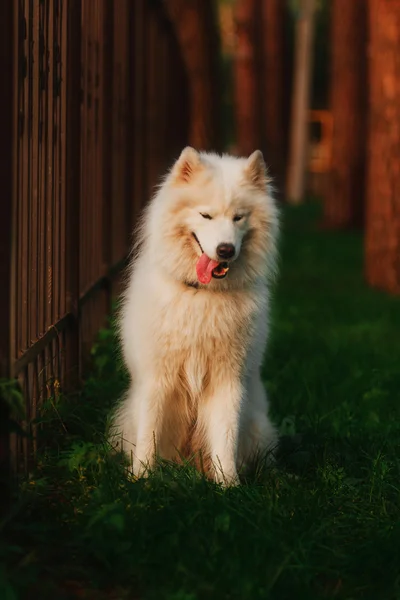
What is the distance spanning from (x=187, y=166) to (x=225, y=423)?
1182 mm

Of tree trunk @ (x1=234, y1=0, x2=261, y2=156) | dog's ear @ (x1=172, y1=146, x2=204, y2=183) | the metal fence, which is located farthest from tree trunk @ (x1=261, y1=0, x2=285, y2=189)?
dog's ear @ (x1=172, y1=146, x2=204, y2=183)

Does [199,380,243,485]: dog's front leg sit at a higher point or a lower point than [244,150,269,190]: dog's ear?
lower

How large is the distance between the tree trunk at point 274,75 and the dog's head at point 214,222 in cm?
2573

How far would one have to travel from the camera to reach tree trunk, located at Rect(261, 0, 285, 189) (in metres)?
30.8

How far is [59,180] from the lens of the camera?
5.43 meters

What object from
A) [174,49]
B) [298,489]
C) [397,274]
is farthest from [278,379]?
[174,49]

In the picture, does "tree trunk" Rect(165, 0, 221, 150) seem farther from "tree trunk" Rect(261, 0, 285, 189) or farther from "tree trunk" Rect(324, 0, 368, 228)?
"tree trunk" Rect(261, 0, 285, 189)

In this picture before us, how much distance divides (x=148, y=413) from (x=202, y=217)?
0.95 metres

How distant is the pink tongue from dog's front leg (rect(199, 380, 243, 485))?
0.51 m

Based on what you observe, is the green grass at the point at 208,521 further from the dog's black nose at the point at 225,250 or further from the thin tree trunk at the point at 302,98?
the thin tree trunk at the point at 302,98

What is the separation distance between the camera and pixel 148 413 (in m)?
4.71

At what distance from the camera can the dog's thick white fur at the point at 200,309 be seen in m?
4.52

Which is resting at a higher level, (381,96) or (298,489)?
(381,96)

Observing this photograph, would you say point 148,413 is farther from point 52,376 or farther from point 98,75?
point 98,75
